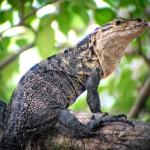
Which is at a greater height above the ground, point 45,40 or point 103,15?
point 103,15

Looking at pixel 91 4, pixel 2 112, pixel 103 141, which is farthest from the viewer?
pixel 91 4

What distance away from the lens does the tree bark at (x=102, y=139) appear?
14.2 feet

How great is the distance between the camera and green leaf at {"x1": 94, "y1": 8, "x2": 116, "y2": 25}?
5837mm

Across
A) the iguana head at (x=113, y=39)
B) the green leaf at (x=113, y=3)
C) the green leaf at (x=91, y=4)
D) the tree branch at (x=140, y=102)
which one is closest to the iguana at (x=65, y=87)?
the iguana head at (x=113, y=39)

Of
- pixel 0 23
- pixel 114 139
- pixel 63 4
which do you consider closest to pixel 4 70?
pixel 0 23

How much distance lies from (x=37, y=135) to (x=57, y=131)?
292mm

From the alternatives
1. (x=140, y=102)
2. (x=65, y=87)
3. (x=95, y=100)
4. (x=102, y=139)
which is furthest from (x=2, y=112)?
(x=140, y=102)

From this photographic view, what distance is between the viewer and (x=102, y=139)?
453 cm

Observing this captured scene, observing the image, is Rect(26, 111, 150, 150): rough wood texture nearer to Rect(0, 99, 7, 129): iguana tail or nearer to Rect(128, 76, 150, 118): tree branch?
→ Rect(0, 99, 7, 129): iguana tail

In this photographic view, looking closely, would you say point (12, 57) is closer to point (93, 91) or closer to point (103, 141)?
point (93, 91)

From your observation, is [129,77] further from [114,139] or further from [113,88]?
[114,139]

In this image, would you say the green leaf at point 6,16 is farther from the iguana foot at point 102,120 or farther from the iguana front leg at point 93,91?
the iguana foot at point 102,120

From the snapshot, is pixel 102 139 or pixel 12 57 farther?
pixel 12 57

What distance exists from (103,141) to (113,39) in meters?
2.06
